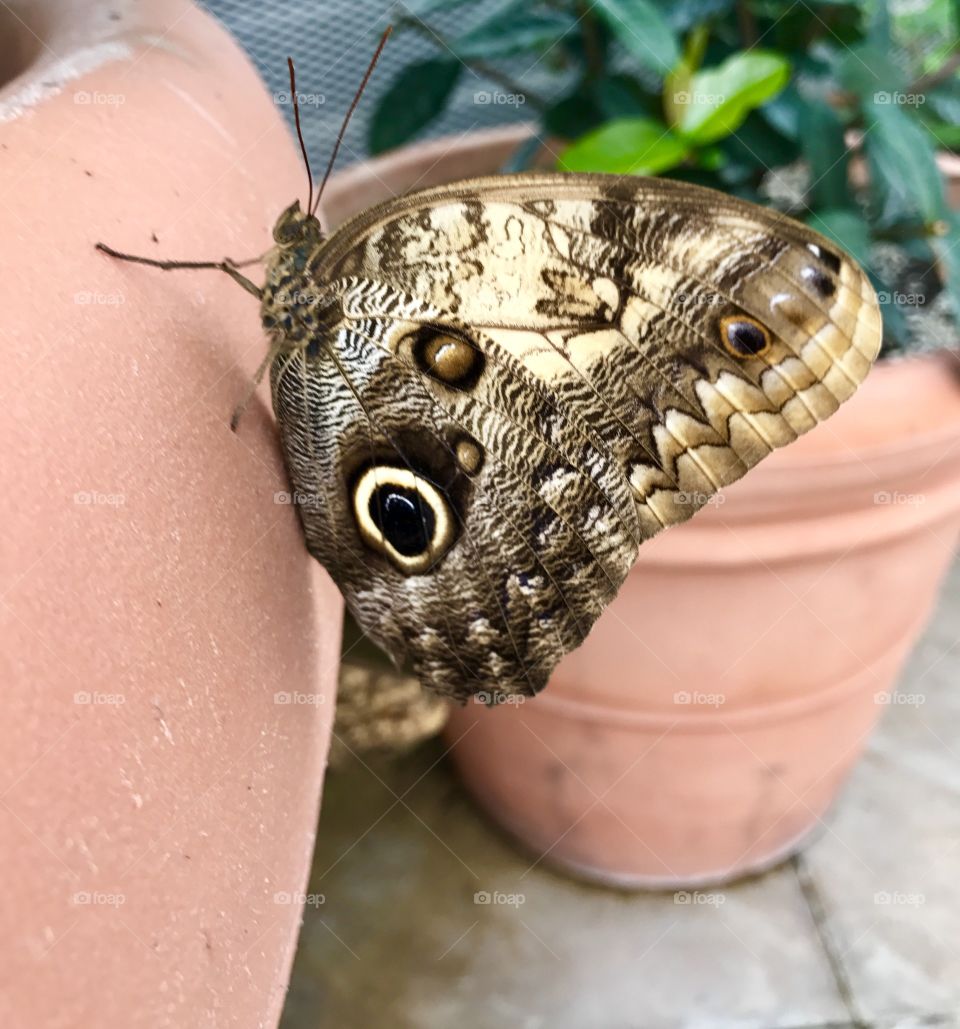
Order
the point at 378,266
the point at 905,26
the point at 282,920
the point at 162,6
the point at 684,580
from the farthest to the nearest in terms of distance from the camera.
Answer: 1. the point at 905,26
2. the point at 684,580
3. the point at 162,6
4. the point at 378,266
5. the point at 282,920

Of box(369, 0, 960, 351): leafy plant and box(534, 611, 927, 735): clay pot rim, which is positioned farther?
box(534, 611, 927, 735): clay pot rim

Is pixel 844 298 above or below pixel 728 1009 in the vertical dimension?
above

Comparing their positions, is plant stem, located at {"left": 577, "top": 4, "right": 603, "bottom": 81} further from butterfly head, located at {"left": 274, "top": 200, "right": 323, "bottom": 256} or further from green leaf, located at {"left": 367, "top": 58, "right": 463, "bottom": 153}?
butterfly head, located at {"left": 274, "top": 200, "right": 323, "bottom": 256}

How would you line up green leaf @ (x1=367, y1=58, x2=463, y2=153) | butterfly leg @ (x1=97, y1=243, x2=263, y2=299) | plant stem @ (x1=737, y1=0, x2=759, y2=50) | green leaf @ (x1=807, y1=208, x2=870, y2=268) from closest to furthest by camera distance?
butterfly leg @ (x1=97, y1=243, x2=263, y2=299) < green leaf @ (x1=807, y1=208, x2=870, y2=268) < plant stem @ (x1=737, y1=0, x2=759, y2=50) < green leaf @ (x1=367, y1=58, x2=463, y2=153)

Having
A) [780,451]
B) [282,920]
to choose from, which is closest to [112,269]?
[282,920]

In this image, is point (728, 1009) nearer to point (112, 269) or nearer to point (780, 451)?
point (780, 451)

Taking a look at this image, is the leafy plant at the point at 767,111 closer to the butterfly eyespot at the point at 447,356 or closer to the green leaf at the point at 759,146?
the green leaf at the point at 759,146

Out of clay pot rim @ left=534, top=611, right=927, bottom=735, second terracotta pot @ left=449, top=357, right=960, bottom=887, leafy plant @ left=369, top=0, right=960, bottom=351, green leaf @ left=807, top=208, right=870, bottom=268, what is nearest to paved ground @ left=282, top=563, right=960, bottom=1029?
second terracotta pot @ left=449, top=357, right=960, bottom=887

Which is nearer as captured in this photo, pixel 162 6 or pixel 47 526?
pixel 47 526
